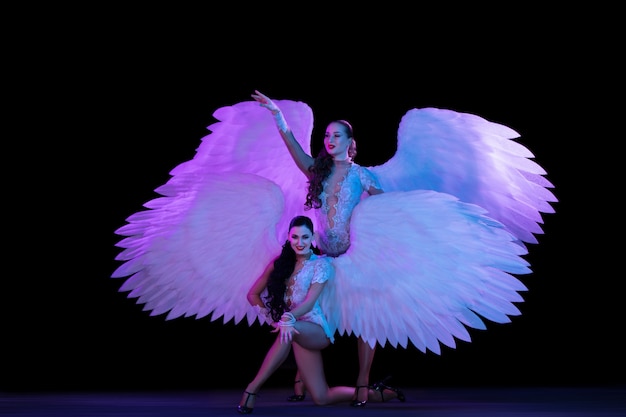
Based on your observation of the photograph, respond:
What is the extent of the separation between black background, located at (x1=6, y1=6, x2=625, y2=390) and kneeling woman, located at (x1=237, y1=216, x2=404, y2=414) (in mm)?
1480

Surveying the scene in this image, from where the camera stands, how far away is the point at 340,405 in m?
4.46

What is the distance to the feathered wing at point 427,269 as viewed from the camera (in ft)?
13.5

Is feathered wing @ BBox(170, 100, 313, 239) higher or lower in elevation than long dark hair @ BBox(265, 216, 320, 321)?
higher

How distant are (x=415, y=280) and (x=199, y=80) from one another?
2.18 m

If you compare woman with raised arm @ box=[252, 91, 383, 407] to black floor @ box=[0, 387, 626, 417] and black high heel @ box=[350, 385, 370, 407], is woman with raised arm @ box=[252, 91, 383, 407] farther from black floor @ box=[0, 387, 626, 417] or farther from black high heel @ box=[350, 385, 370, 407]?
black floor @ box=[0, 387, 626, 417]

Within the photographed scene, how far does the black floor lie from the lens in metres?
3.98

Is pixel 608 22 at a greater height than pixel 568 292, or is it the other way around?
pixel 608 22

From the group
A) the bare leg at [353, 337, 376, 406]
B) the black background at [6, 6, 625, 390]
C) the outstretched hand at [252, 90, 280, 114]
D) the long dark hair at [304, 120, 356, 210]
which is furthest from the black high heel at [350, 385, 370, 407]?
the black background at [6, 6, 625, 390]

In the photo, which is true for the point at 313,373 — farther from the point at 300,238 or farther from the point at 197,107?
the point at 197,107

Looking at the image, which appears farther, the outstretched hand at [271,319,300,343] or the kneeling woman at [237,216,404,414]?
the kneeling woman at [237,216,404,414]

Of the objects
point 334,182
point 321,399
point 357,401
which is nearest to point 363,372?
point 357,401

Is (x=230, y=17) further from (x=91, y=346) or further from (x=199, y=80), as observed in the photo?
(x=91, y=346)

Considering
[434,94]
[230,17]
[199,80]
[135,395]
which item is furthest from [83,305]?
[434,94]

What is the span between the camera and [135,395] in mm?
4984
